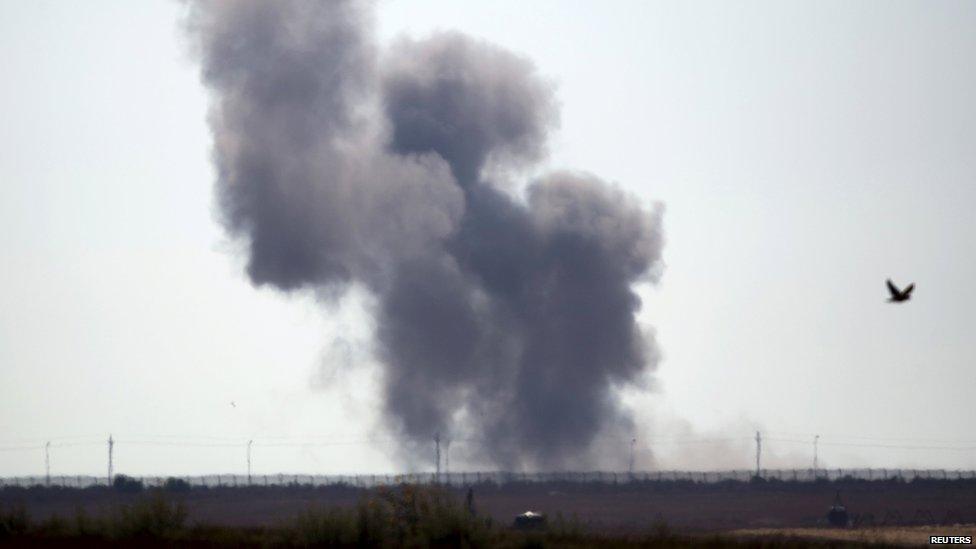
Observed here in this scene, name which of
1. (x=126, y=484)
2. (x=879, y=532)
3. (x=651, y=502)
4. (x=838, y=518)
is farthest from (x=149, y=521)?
(x=126, y=484)

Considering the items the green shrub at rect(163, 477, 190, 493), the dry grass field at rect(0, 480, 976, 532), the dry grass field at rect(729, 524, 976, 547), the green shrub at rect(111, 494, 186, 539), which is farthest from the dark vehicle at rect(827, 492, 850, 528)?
the green shrub at rect(163, 477, 190, 493)

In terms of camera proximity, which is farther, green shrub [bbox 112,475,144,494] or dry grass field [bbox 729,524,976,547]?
green shrub [bbox 112,475,144,494]

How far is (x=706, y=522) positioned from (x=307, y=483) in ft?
161

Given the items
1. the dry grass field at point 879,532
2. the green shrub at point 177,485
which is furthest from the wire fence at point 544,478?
the dry grass field at point 879,532

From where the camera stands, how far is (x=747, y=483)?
4299 inches

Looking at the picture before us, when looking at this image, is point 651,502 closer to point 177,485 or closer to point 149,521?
point 177,485

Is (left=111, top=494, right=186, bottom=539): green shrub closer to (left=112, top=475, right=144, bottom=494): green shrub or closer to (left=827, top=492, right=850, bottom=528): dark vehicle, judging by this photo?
(left=827, top=492, right=850, bottom=528): dark vehicle

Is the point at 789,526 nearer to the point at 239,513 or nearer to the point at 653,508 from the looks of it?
the point at 653,508

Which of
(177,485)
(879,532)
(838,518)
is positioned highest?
(177,485)

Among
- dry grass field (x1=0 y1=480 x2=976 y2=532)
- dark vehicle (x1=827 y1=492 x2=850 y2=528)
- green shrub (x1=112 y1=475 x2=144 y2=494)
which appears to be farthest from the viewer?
green shrub (x1=112 y1=475 x2=144 y2=494)

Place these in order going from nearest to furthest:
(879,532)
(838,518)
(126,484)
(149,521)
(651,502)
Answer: (149,521) → (879,532) → (838,518) → (651,502) → (126,484)

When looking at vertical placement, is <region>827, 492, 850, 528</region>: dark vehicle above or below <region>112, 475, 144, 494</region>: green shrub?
below

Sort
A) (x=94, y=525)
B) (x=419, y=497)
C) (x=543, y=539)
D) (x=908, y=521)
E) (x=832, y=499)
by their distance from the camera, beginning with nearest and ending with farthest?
1. (x=543, y=539)
2. (x=419, y=497)
3. (x=94, y=525)
4. (x=908, y=521)
5. (x=832, y=499)

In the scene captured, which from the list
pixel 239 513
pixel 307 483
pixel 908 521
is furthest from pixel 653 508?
pixel 307 483
